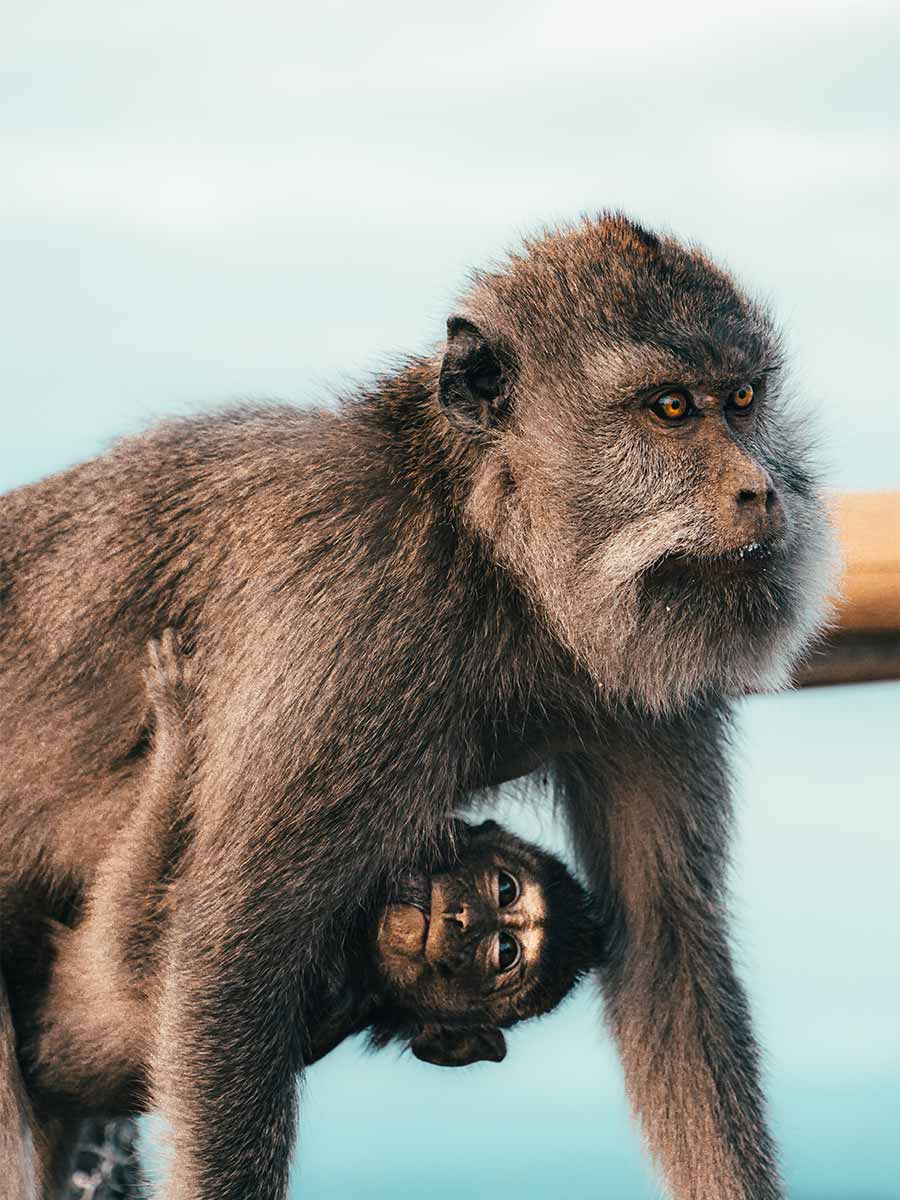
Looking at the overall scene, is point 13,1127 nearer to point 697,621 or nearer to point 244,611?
point 244,611

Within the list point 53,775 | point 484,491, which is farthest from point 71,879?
point 484,491

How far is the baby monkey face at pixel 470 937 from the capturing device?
173 inches

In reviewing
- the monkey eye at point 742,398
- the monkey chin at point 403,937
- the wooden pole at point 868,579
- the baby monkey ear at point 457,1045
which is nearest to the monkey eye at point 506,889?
the monkey chin at point 403,937

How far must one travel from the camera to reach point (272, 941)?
13.1 feet

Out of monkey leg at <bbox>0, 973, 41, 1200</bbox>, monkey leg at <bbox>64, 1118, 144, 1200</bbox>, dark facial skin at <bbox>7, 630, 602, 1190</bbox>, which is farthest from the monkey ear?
monkey leg at <bbox>64, 1118, 144, 1200</bbox>

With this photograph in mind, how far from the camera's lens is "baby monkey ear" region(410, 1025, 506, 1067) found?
181 inches

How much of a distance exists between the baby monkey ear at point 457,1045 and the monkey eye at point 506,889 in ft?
1.06

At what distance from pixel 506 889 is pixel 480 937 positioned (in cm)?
13

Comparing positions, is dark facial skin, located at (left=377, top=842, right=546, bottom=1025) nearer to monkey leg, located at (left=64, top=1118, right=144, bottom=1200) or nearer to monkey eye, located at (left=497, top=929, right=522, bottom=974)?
monkey eye, located at (left=497, top=929, right=522, bottom=974)

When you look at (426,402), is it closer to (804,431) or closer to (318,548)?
(318,548)

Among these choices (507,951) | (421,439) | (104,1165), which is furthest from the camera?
(104,1165)

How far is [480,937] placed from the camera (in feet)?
14.5

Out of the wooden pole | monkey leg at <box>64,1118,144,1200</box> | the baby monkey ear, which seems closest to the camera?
the baby monkey ear

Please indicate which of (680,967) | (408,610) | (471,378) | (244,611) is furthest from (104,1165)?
(471,378)
